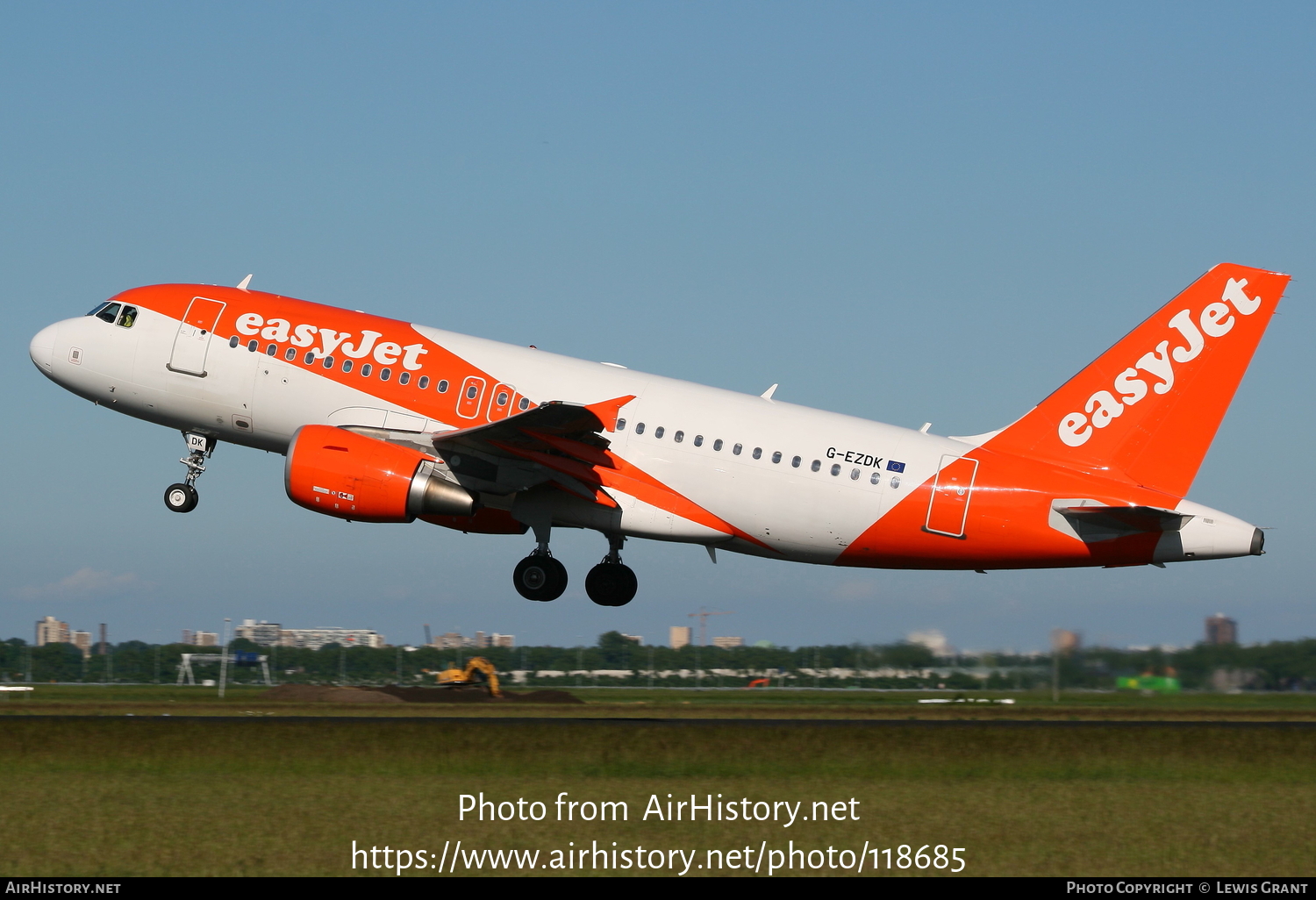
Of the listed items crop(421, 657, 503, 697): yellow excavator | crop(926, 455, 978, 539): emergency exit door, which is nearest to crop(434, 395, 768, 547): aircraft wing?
crop(926, 455, 978, 539): emergency exit door

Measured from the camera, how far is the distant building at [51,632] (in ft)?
163

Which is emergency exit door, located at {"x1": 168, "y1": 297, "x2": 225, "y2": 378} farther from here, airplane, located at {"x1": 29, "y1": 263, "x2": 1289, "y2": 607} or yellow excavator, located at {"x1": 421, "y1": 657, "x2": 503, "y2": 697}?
yellow excavator, located at {"x1": 421, "y1": 657, "x2": 503, "y2": 697}

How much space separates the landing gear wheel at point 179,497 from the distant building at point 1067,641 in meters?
22.7

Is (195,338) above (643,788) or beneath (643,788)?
above

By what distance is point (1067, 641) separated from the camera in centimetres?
3703

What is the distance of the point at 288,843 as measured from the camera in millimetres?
16453

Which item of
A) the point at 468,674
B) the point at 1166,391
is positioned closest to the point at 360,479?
the point at 468,674

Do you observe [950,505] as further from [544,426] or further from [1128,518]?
[544,426]

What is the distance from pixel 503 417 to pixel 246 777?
46.1 feet

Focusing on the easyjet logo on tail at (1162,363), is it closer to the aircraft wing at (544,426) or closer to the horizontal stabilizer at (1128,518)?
the horizontal stabilizer at (1128,518)

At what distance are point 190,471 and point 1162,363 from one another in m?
24.2

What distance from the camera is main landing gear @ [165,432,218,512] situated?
3656 cm

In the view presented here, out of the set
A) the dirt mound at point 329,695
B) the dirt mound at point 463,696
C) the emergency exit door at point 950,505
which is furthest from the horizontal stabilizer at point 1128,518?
the dirt mound at point 329,695

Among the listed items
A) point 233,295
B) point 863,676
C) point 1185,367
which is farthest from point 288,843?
point 863,676
